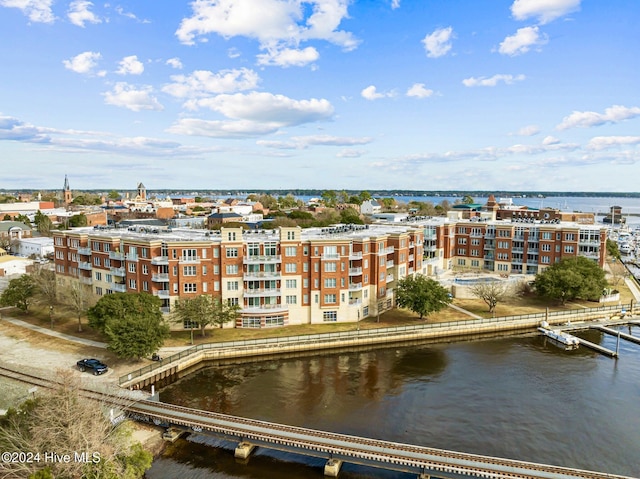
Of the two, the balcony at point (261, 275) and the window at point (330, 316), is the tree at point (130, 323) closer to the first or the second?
the balcony at point (261, 275)

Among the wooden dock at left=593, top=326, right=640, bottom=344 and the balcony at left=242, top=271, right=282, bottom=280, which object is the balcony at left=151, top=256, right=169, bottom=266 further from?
the wooden dock at left=593, top=326, right=640, bottom=344

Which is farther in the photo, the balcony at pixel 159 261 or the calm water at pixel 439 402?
the balcony at pixel 159 261

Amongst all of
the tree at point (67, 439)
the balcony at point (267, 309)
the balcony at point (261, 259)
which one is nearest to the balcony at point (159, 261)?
the balcony at point (261, 259)

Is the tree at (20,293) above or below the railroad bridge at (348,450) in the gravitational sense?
above

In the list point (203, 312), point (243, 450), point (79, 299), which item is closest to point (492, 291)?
point (203, 312)

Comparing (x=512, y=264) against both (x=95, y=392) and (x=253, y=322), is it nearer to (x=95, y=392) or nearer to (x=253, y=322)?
(x=253, y=322)
